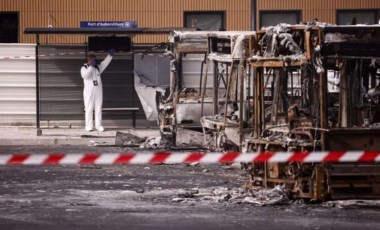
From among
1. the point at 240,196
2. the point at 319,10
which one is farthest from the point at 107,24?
the point at 240,196

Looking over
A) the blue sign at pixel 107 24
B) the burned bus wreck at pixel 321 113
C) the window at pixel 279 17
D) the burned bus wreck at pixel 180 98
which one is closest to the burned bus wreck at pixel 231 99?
the burned bus wreck at pixel 180 98

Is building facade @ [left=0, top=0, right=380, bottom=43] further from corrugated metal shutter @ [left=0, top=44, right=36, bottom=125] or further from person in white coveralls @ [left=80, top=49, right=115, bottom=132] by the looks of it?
person in white coveralls @ [left=80, top=49, right=115, bottom=132]

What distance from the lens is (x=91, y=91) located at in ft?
84.1

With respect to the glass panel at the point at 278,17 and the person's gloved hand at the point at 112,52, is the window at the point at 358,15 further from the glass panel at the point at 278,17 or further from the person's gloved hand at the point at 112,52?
the person's gloved hand at the point at 112,52

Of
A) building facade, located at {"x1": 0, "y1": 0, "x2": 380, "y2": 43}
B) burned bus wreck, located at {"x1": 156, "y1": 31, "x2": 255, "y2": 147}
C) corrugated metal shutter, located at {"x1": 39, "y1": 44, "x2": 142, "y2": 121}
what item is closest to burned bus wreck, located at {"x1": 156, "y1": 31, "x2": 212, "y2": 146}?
burned bus wreck, located at {"x1": 156, "y1": 31, "x2": 255, "y2": 147}

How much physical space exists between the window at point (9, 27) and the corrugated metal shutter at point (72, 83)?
673cm

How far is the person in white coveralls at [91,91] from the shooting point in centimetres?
2558

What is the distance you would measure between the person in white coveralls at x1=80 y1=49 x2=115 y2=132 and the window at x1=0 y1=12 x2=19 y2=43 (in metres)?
7.96

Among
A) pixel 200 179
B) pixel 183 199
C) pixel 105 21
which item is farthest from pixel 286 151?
pixel 105 21

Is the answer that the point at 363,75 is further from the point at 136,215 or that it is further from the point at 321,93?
the point at 136,215

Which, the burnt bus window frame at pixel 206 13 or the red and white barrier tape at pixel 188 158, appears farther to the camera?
the burnt bus window frame at pixel 206 13

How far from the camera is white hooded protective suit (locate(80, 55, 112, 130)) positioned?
25.6 meters

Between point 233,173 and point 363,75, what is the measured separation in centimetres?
360

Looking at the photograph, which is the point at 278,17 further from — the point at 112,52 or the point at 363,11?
Answer: the point at 112,52
